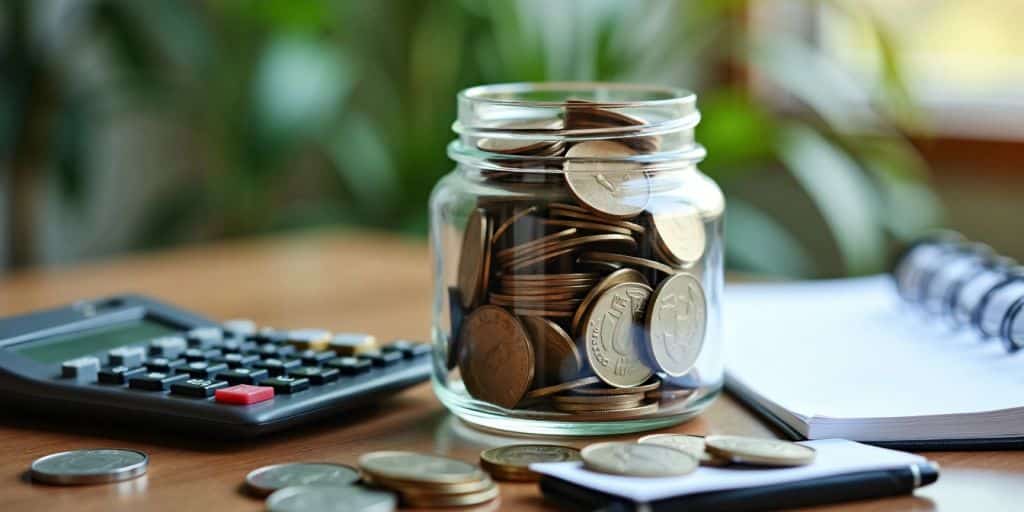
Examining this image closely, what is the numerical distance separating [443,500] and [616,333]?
0.48ft

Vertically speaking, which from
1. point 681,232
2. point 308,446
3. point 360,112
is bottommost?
point 308,446

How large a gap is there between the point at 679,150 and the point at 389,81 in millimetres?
1883

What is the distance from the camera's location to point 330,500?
54cm

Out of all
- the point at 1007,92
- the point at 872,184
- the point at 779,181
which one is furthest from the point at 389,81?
the point at 1007,92

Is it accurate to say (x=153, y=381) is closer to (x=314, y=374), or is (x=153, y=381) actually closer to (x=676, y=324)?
(x=314, y=374)

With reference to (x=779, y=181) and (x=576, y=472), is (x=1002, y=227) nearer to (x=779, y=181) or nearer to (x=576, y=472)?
(x=779, y=181)

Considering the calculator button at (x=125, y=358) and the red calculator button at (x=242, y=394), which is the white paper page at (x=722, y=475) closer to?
the red calculator button at (x=242, y=394)

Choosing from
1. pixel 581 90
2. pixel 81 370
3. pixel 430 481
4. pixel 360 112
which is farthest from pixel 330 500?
pixel 360 112

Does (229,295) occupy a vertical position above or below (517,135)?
below

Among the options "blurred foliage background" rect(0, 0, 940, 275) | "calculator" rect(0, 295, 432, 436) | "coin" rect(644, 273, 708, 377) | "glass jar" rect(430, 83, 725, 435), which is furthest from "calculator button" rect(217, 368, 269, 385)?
"blurred foliage background" rect(0, 0, 940, 275)

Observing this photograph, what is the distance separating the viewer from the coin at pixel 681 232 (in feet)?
2.19

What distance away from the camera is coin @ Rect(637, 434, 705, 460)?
0.60 meters

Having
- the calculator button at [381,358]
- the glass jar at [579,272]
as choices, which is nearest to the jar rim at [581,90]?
the glass jar at [579,272]

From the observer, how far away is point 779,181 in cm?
251
